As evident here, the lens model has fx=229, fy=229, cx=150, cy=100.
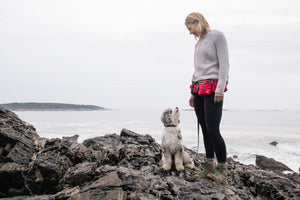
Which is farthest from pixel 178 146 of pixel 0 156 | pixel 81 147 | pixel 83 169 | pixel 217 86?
pixel 0 156

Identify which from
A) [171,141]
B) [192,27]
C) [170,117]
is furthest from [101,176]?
[192,27]

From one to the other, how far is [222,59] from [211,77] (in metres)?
0.41

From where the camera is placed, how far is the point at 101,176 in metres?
4.63

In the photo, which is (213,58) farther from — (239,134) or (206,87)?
(239,134)

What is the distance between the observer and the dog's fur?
5102 mm

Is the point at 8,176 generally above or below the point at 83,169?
below

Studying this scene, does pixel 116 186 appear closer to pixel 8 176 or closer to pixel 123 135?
pixel 8 176

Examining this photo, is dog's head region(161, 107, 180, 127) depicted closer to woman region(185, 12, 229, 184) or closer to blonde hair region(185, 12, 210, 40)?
woman region(185, 12, 229, 184)

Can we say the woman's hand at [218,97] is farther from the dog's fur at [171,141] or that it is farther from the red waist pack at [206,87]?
the dog's fur at [171,141]

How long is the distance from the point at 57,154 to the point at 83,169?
1.90 meters

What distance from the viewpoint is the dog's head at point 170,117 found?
5.16m

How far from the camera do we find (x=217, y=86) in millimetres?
4441

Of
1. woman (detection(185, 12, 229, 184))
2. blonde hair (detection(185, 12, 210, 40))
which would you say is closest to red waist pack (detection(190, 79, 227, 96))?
woman (detection(185, 12, 229, 184))

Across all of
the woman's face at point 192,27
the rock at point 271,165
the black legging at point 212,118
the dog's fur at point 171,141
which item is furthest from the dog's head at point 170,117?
the rock at point 271,165
